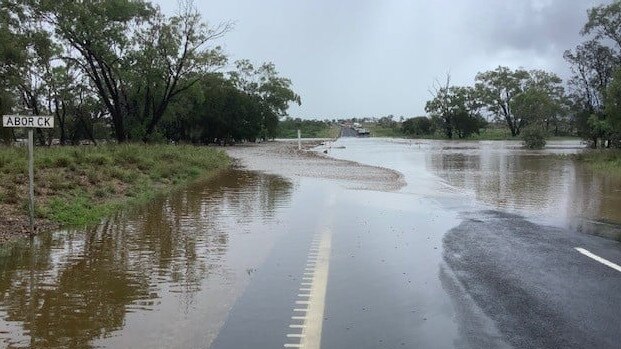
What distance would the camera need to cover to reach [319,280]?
7.04 metres

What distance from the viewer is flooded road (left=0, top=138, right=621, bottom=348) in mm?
5152

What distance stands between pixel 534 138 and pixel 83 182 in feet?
180

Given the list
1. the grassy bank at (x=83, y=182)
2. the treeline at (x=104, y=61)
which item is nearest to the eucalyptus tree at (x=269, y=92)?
the treeline at (x=104, y=61)

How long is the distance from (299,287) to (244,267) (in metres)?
1.30

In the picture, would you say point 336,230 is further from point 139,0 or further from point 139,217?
point 139,0

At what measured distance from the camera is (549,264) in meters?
7.66

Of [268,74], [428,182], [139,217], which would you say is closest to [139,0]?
[428,182]

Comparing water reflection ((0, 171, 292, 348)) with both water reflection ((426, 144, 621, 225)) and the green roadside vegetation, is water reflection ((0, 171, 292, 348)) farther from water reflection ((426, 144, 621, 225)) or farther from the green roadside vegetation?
the green roadside vegetation

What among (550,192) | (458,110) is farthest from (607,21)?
(458,110)

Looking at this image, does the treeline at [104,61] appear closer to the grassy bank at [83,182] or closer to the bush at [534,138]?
the grassy bank at [83,182]

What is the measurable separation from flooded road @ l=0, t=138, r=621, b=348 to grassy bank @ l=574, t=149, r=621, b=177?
16034 mm

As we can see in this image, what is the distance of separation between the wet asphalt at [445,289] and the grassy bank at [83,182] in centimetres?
481

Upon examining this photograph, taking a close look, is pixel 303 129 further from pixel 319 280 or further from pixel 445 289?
pixel 445 289

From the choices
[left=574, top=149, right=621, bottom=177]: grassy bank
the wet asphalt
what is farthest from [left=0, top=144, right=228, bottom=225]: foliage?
[left=574, top=149, right=621, bottom=177]: grassy bank
